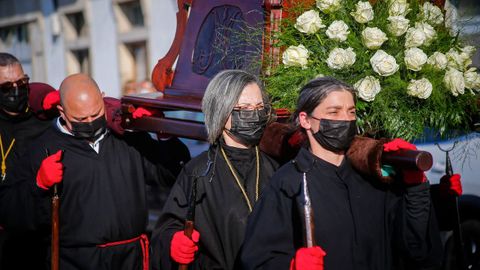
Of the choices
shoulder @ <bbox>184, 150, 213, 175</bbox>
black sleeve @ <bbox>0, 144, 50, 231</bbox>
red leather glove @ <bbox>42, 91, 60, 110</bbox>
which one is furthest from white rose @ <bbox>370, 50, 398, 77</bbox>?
red leather glove @ <bbox>42, 91, 60, 110</bbox>

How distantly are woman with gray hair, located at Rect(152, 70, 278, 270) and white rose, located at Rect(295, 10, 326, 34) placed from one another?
0.36 m

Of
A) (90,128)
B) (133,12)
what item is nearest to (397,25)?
(90,128)

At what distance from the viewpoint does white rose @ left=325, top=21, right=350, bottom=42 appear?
10.6 feet

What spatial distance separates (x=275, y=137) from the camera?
Result: 346 centimetres

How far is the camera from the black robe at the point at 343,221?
292cm

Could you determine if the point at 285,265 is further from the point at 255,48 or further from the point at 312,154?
the point at 255,48

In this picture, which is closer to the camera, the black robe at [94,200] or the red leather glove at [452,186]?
the red leather glove at [452,186]

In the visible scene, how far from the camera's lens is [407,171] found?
2.84 m

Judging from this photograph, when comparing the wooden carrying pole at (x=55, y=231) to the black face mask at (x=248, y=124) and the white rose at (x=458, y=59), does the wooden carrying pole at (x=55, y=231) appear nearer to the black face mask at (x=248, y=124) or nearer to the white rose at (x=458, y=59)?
the black face mask at (x=248, y=124)

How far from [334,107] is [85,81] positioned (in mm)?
1986

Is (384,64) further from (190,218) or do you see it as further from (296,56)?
(190,218)

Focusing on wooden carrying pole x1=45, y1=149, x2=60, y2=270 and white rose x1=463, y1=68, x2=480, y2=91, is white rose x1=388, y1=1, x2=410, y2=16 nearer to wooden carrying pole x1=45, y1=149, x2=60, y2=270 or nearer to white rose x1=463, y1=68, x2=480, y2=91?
white rose x1=463, y1=68, x2=480, y2=91

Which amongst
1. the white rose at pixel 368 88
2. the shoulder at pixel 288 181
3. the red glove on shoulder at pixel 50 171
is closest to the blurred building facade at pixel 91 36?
the red glove on shoulder at pixel 50 171

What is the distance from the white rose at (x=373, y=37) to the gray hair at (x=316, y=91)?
0.84 feet
